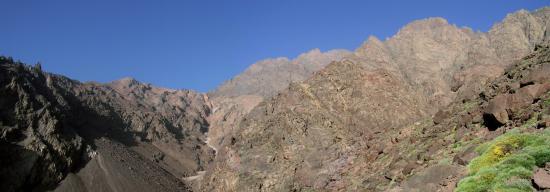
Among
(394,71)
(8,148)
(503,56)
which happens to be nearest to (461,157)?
(394,71)

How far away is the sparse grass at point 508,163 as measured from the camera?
1650cm

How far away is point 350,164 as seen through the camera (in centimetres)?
4153

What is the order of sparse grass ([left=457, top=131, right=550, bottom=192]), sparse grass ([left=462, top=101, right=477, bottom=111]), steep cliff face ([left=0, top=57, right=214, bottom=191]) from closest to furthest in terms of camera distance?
sparse grass ([left=457, top=131, right=550, bottom=192]) → sparse grass ([left=462, top=101, right=477, bottom=111]) → steep cliff face ([left=0, top=57, right=214, bottom=191])

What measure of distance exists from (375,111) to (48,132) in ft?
289

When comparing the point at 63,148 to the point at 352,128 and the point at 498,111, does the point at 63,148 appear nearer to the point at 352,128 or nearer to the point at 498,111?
the point at 352,128

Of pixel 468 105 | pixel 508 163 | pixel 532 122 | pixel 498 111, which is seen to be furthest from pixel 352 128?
pixel 508 163

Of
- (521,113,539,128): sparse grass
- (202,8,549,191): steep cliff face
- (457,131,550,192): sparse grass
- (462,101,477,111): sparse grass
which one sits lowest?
(457,131,550,192): sparse grass

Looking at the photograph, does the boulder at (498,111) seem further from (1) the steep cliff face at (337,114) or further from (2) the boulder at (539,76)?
(1) the steep cliff face at (337,114)

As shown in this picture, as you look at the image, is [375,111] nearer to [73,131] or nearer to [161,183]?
[161,183]

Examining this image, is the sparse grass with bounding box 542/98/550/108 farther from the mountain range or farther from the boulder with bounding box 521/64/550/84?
the boulder with bounding box 521/64/550/84

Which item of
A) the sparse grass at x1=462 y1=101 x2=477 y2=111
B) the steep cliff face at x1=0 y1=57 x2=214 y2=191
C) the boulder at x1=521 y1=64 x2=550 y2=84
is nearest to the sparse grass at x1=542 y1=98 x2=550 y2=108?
the boulder at x1=521 y1=64 x2=550 y2=84

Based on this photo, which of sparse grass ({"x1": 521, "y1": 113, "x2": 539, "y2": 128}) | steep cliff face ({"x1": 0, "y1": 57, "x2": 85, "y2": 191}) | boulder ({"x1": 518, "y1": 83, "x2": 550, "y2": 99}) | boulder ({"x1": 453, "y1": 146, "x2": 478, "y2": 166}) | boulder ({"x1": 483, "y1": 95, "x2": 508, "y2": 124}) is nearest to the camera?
sparse grass ({"x1": 521, "y1": 113, "x2": 539, "y2": 128})

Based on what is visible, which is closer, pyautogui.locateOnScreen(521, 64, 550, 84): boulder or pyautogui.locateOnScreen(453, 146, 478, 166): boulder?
pyautogui.locateOnScreen(453, 146, 478, 166): boulder

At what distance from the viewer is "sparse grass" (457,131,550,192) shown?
16.5 metres
